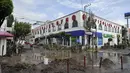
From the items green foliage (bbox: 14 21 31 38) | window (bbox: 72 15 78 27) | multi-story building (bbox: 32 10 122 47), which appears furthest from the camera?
window (bbox: 72 15 78 27)

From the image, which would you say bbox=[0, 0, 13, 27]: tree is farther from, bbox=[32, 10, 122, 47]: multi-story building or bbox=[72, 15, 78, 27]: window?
bbox=[72, 15, 78, 27]: window

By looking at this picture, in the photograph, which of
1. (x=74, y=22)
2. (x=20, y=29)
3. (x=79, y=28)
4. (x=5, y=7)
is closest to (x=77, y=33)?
(x=79, y=28)

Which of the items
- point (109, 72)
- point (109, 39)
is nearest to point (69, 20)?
point (109, 39)

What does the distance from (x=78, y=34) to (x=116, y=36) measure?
24.4 meters

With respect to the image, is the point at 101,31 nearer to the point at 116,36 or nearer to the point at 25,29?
the point at 116,36

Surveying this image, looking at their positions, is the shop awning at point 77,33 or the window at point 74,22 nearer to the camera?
the shop awning at point 77,33

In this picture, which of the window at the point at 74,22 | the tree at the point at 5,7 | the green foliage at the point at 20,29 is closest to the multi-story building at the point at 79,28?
the window at the point at 74,22

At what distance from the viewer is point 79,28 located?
129 ft

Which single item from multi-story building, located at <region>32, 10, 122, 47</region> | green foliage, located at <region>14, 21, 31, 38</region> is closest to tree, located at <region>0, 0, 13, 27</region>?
green foliage, located at <region>14, 21, 31, 38</region>

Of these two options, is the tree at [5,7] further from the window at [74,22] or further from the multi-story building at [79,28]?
the window at [74,22]

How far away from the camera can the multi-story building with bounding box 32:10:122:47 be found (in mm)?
39375

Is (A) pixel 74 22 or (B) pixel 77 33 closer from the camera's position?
(B) pixel 77 33

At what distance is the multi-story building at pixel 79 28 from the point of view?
3938 centimetres

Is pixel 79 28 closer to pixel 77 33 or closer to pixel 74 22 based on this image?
pixel 77 33
